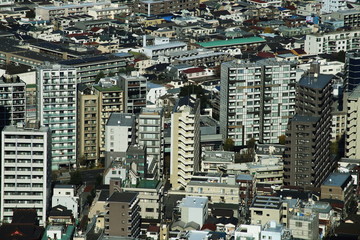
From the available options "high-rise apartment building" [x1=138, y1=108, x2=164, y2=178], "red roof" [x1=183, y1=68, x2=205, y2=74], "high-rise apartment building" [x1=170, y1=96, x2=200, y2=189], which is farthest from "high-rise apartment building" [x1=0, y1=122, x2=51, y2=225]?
"red roof" [x1=183, y1=68, x2=205, y2=74]

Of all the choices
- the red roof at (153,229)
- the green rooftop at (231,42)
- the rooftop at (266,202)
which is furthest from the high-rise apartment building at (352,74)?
the red roof at (153,229)

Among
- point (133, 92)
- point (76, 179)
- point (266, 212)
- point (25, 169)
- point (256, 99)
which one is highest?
point (133, 92)

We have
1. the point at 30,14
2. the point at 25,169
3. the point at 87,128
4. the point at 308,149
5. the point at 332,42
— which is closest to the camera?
the point at 25,169

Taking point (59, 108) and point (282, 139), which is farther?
point (282, 139)

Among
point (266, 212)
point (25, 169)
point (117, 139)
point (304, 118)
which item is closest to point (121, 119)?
point (117, 139)

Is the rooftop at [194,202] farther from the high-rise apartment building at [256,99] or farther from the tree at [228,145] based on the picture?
the high-rise apartment building at [256,99]

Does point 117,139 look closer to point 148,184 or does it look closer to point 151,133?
point 151,133

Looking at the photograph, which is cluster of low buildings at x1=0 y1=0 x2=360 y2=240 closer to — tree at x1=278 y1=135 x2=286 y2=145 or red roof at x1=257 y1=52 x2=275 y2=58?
tree at x1=278 y1=135 x2=286 y2=145

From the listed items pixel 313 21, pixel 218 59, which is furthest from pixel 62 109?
pixel 313 21
